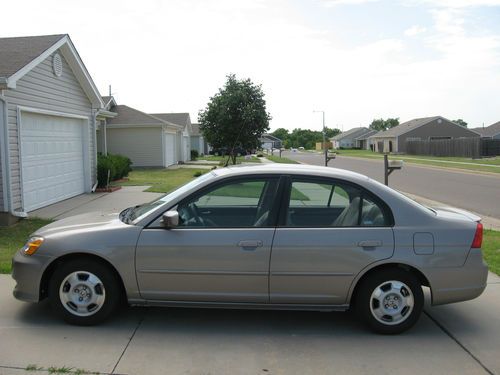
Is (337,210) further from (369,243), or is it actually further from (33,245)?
(33,245)

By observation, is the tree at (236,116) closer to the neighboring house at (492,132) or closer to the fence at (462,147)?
the fence at (462,147)

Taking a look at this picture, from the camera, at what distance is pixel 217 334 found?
14.5ft

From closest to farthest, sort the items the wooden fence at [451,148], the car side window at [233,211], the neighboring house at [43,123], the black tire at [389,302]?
the black tire at [389,302] < the car side window at [233,211] < the neighboring house at [43,123] < the wooden fence at [451,148]

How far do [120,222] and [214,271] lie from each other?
1.03m

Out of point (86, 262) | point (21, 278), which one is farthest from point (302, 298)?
point (21, 278)

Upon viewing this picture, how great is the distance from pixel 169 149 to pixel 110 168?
15252 mm

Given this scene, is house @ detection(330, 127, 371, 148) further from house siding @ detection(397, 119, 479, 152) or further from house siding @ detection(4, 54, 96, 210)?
house siding @ detection(4, 54, 96, 210)

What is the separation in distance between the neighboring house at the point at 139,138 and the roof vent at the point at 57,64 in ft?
54.7

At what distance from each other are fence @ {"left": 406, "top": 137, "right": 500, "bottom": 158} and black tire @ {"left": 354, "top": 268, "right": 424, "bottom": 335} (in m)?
46.9

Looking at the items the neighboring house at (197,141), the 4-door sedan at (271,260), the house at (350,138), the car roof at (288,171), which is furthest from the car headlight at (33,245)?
the house at (350,138)

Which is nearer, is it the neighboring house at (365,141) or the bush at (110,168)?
the bush at (110,168)

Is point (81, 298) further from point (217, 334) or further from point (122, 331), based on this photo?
point (217, 334)

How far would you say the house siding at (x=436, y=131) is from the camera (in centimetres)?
6844

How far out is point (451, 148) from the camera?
51625 millimetres
